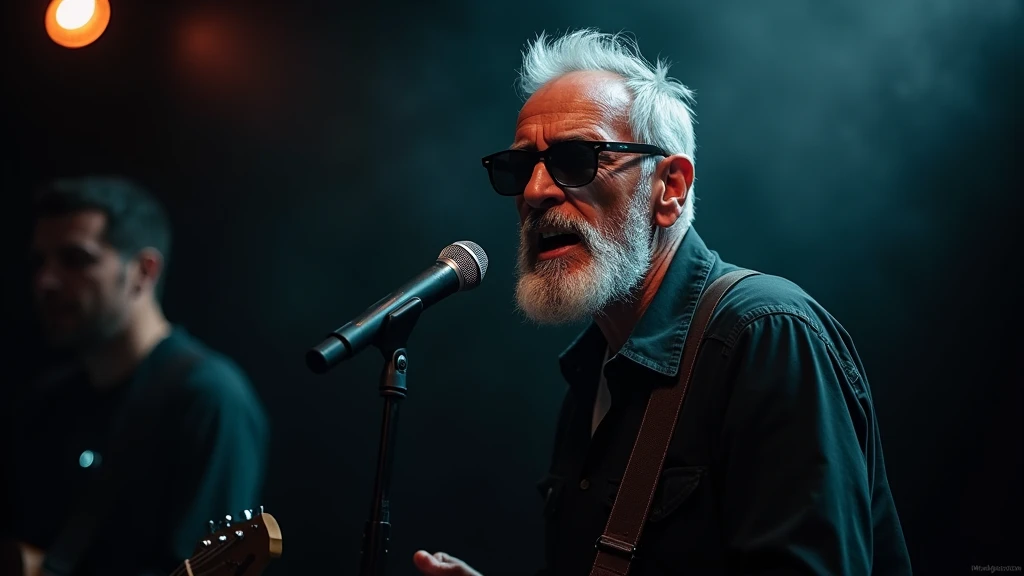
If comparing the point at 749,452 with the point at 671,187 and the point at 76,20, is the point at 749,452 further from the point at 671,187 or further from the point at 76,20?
the point at 76,20

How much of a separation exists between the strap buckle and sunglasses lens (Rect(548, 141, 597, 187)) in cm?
88

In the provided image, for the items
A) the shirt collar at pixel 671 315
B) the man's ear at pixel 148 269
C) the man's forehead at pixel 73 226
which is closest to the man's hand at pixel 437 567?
the shirt collar at pixel 671 315

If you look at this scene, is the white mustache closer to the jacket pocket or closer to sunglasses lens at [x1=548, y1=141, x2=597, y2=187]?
sunglasses lens at [x1=548, y1=141, x2=597, y2=187]

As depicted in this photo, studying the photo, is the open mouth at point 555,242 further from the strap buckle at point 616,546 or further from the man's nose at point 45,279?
the man's nose at point 45,279

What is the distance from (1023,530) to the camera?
268 cm

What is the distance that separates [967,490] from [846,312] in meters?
0.70

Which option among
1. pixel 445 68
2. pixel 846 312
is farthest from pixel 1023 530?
pixel 445 68

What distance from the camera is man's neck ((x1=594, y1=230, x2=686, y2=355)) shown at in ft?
7.49

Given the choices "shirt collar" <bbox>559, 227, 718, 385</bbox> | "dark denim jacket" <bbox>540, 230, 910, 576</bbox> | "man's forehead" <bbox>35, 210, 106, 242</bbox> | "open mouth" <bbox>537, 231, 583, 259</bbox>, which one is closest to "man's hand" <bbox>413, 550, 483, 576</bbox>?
"dark denim jacket" <bbox>540, 230, 910, 576</bbox>

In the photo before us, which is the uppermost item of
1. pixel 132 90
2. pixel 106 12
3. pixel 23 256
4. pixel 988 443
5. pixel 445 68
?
pixel 445 68

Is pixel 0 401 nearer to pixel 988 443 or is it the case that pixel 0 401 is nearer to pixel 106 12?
pixel 106 12

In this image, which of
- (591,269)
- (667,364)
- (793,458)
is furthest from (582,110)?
(793,458)

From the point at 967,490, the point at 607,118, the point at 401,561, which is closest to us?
the point at 607,118

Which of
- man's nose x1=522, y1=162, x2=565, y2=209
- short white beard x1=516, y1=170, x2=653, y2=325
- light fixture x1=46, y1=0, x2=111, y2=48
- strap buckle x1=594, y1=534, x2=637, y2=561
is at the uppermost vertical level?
light fixture x1=46, y1=0, x2=111, y2=48
